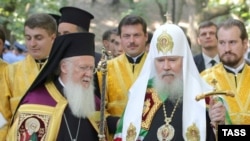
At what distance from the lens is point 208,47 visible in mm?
8789

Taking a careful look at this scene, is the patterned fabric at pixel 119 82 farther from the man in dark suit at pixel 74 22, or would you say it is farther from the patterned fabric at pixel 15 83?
the patterned fabric at pixel 15 83

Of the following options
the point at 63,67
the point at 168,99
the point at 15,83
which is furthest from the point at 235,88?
the point at 15,83

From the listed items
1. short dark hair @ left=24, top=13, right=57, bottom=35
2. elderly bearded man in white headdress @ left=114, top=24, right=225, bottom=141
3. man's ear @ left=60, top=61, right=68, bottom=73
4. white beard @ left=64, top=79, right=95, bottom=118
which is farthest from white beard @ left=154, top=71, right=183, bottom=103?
short dark hair @ left=24, top=13, right=57, bottom=35

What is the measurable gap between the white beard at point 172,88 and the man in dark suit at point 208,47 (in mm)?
2758

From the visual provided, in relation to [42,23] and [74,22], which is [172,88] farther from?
[74,22]

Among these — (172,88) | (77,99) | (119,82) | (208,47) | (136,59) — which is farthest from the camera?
(208,47)

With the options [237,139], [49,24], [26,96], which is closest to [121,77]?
[49,24]

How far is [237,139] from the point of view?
5367 millimetres

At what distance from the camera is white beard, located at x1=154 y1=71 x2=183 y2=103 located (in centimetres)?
587

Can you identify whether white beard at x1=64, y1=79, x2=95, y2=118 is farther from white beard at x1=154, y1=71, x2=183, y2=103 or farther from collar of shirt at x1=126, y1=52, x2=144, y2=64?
collar of shirt at x1=126, y1=52, x2=144, y2=64

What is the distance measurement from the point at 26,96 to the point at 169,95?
4.04 ft

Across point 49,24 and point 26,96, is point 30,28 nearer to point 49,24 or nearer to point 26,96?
point 49,24

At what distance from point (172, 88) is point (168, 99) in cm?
12

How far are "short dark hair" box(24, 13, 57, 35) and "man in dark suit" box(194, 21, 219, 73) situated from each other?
253 cm
